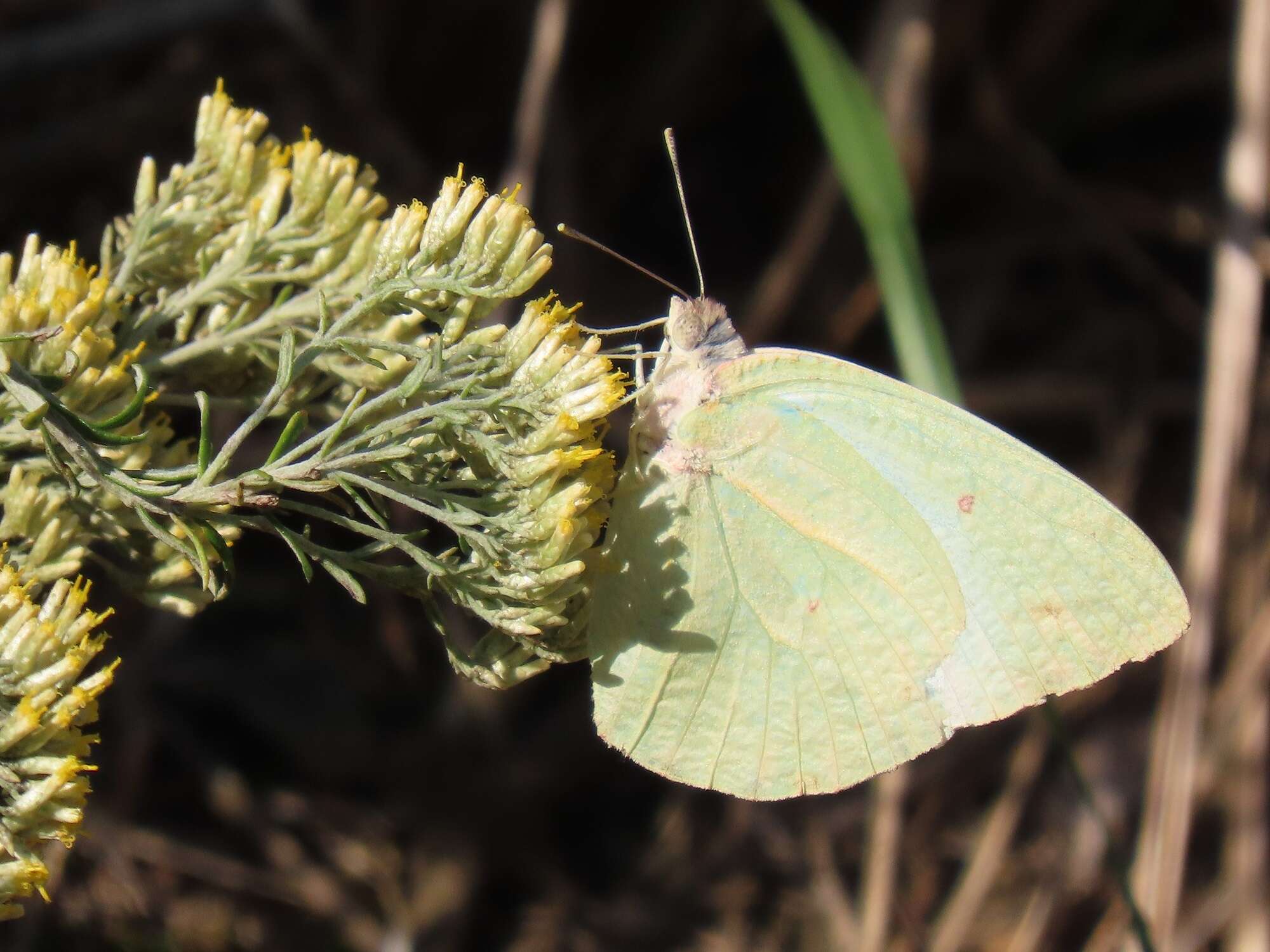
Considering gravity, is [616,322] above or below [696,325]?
above

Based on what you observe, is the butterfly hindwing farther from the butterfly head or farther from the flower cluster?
the flower cluster

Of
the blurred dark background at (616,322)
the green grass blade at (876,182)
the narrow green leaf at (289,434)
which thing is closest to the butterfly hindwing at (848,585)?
the green grass blade at (876,182)

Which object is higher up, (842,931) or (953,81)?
(953,81)

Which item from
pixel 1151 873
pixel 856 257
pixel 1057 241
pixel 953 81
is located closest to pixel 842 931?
pixel 1151 873

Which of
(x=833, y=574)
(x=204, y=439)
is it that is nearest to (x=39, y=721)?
(x=204, y=439)

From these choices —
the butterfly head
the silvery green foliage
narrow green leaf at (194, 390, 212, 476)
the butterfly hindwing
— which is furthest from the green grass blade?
A: narrow green leaf at (194, 390, 212, 476)

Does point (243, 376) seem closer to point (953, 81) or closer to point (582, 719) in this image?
point (582, 719)

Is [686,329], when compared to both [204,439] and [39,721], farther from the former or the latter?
[39,721]
